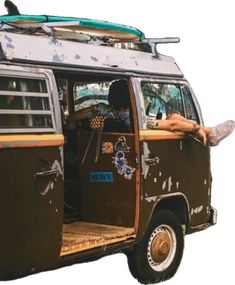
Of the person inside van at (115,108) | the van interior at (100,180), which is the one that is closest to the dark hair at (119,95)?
the person inside van at (115,108)

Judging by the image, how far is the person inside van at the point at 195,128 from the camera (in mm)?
8188

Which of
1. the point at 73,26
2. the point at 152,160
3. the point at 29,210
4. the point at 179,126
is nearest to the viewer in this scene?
the point at 29,210

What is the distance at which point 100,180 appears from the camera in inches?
319

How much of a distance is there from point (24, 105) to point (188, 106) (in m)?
3.20

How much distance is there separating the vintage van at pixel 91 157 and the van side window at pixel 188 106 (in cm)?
2

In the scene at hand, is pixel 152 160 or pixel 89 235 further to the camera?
pixel 152 160

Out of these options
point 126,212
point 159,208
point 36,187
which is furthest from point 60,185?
point 159,208

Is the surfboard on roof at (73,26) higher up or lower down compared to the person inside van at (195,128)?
higher up

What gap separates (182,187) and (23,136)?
285 centimetres

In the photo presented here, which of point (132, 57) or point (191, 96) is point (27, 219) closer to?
point (132, 57)

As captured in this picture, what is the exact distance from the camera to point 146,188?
7.81m

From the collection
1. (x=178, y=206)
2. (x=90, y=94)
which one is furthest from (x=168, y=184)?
(x=90, y=94)

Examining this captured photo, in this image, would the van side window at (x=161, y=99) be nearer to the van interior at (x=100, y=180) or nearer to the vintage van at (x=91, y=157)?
the vintage van at (x=91, y=157)

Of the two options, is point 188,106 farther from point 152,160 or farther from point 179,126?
point 152,160
